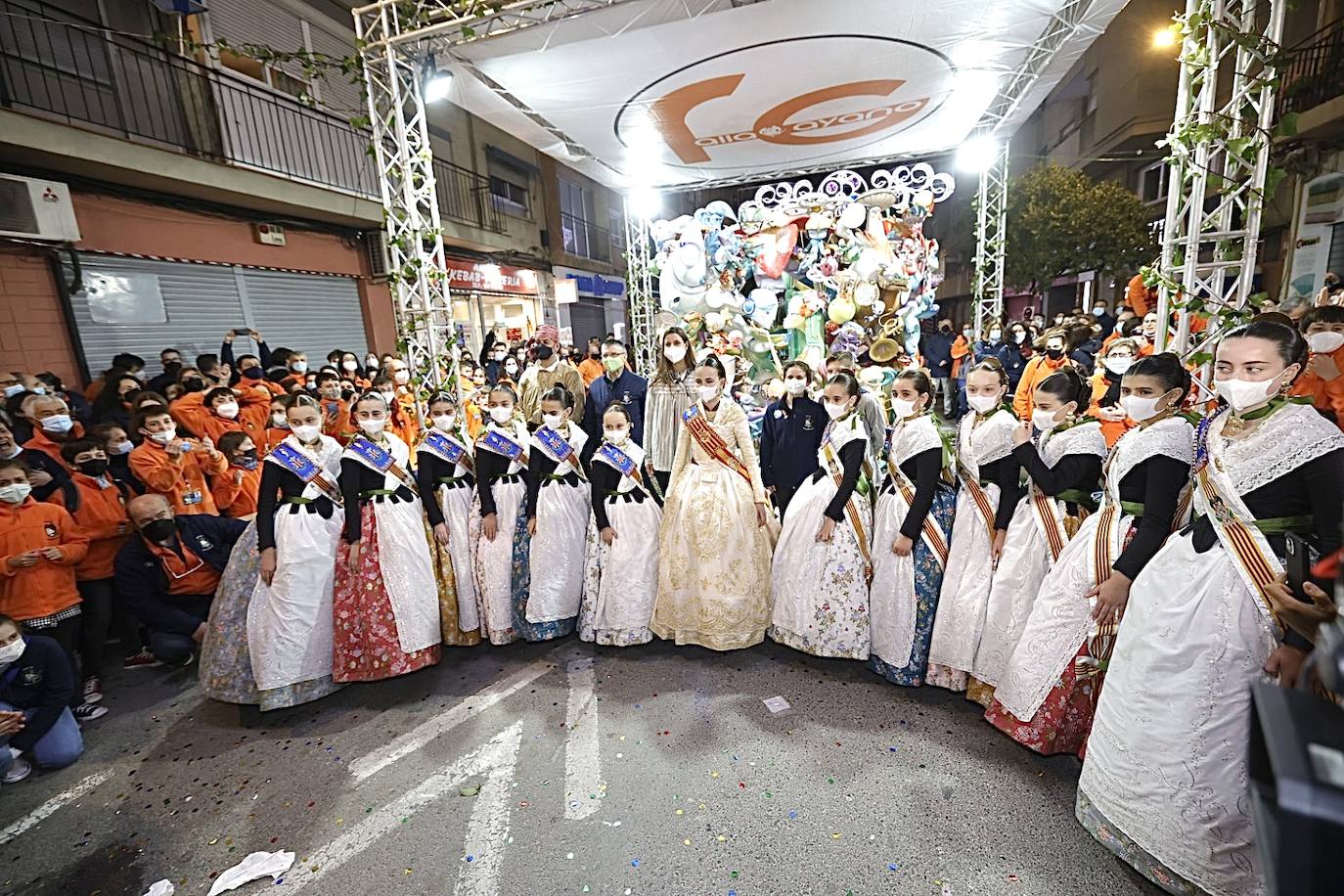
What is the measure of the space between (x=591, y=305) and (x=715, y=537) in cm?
1713

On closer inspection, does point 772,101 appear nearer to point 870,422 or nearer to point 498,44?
point 498,44

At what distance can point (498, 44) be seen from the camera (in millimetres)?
4168

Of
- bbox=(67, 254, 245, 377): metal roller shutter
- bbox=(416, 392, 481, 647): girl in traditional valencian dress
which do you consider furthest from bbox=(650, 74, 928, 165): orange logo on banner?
bbox=(67, 254, 245, 377): metal roller shutter

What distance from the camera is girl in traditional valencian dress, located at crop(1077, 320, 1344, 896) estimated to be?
1.66 meters

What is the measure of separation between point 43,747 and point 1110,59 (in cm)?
2346

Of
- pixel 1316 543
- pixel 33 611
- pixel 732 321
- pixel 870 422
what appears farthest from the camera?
pixel 732 321

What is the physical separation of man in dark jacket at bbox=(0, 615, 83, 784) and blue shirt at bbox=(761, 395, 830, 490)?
375cm

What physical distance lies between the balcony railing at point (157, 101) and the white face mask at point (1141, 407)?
6537 mm

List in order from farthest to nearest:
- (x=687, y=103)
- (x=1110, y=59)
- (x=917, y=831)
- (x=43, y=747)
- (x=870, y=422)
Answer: (x=1110, y=59), (x=687, y=103), (x=870, y=422), (x=43, y=747), (x=917, y=831)

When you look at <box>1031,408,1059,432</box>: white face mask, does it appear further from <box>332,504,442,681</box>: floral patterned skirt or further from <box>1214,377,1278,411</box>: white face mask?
<box>332,504,442,681</box>: floral patterned skirt

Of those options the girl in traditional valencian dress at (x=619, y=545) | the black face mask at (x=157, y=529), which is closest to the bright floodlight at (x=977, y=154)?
the girl in traditional valencian dress at (x=619, y=545)

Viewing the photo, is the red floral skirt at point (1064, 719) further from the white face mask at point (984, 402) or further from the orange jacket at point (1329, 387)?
the orange jacket at point (1329, 387)

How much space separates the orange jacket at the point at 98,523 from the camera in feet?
11.2

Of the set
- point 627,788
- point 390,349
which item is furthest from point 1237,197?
point 390,349
